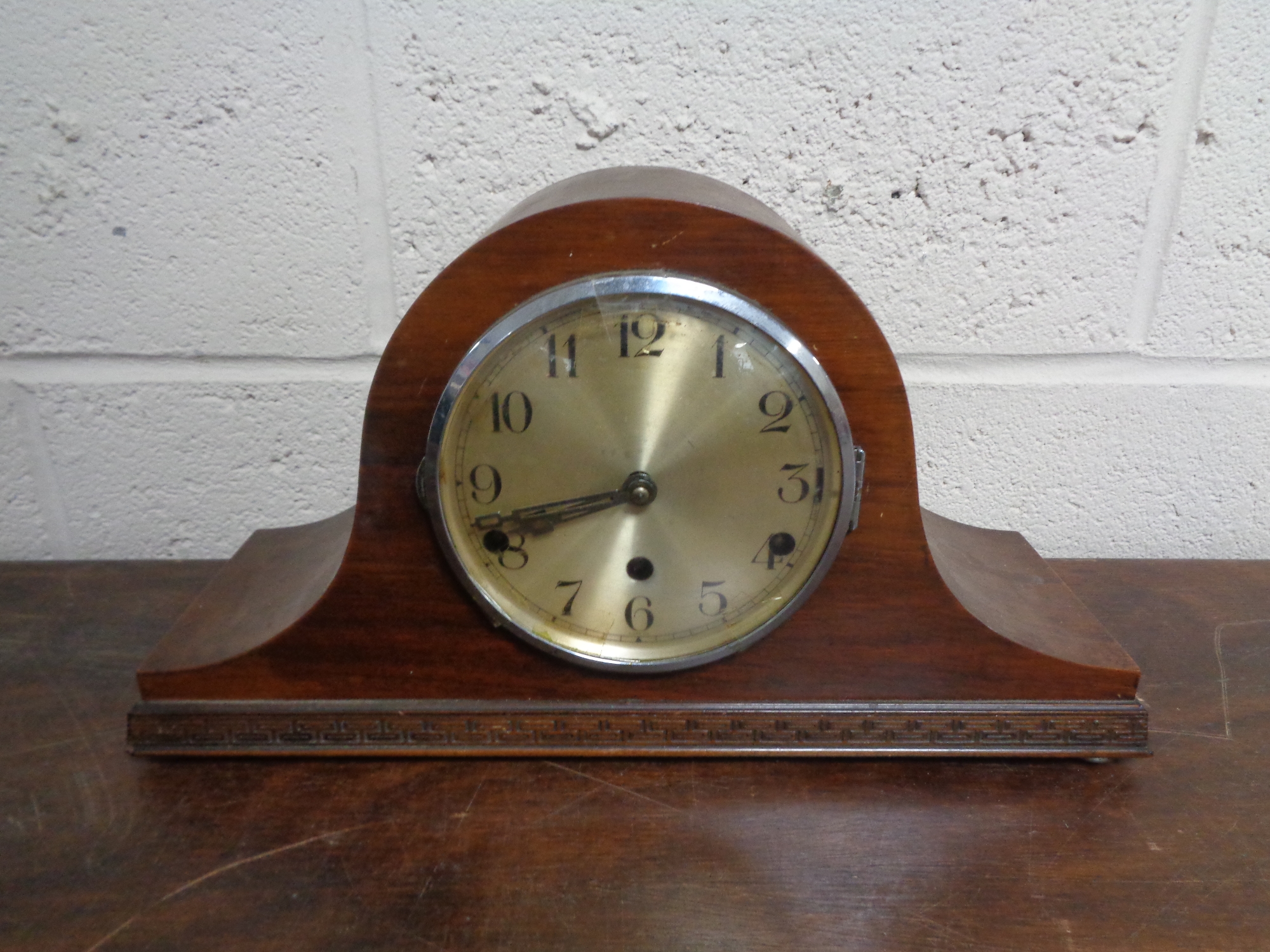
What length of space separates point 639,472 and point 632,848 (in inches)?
12.3

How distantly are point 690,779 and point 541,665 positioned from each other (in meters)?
0.17

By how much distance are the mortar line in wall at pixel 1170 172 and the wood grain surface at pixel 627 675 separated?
51 centimetres

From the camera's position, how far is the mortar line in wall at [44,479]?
4.04ft

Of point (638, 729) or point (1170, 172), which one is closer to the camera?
point (638, 729)

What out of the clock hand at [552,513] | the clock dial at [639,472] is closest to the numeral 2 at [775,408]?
the clock dial at [639,472]

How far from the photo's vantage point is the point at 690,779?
2.72ft

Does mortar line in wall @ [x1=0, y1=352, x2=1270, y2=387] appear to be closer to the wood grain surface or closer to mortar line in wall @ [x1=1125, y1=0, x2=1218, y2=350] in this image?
mortar line in wall @ [x1=1125, y1=0, x2=1218, y2=350]

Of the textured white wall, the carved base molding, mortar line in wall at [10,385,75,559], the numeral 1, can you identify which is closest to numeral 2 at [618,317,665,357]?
the numeral 1

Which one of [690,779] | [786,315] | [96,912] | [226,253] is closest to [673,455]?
[786,315]

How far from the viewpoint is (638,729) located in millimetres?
845

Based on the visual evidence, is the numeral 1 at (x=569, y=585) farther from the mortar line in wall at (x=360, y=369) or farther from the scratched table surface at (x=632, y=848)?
the mortar line in wall at (x=360, y=369)

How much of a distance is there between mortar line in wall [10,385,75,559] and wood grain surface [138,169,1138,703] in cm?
57

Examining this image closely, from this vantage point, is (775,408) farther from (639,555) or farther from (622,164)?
(622,164)

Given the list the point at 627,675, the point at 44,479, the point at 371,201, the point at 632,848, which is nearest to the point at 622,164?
the point at 371,201
